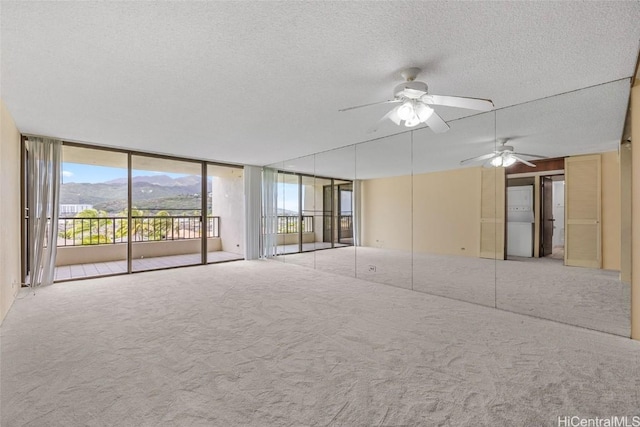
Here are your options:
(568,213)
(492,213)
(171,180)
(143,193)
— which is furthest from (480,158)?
(171,180)

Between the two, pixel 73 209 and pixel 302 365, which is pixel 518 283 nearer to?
pixel 302 365

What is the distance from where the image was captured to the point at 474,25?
180cm

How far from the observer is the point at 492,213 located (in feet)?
12.1

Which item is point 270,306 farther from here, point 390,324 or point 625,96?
point 625,96

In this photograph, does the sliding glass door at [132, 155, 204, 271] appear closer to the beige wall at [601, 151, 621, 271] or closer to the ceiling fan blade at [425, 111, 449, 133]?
the ceiling fan blade at [425, 111, 449, 133]

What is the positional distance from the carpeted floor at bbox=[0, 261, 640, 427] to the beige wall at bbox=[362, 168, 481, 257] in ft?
3.08

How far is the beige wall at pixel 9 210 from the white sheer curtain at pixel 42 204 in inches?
7.4

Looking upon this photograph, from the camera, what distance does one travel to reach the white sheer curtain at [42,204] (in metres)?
4.27

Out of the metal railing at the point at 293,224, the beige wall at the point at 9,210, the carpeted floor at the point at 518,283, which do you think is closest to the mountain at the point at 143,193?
the beige wall at the point at 9,210

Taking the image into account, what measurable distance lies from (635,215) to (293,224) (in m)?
5.33

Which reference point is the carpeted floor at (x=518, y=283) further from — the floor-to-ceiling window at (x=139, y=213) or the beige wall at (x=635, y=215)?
the floor-to-ceiling window at (x=139, y=213)

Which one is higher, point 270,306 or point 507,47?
point 507,47

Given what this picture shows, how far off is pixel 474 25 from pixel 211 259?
6.68 meters

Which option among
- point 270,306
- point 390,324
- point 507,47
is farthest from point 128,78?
point 390,324
